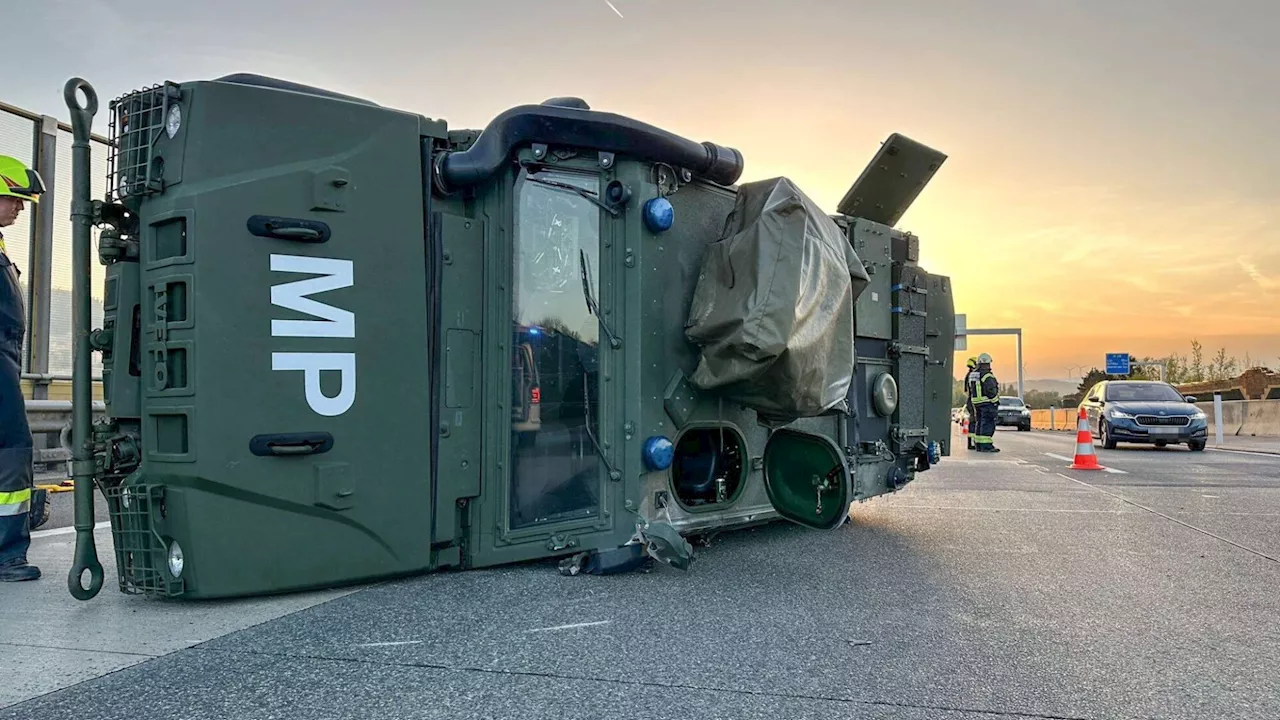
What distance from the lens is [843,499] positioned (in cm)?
443

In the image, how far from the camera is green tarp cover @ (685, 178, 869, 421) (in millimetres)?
4070

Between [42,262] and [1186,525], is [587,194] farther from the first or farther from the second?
[42,262]

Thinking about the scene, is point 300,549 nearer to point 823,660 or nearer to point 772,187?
point 823,660

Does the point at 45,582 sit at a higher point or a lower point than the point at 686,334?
lower

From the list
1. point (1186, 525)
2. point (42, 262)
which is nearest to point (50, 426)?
point (42, 262)

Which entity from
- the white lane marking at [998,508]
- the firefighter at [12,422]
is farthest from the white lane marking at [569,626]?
the white lane marking at [998,508]

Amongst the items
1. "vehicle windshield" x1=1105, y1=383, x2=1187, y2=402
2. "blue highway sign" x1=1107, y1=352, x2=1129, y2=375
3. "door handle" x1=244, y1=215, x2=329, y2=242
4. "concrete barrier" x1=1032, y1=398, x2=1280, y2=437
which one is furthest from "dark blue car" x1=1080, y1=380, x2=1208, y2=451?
"blue highway sign" x1=1107, y1=352, x2=1129, y2=375

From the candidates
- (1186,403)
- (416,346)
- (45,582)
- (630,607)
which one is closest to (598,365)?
(416,346)

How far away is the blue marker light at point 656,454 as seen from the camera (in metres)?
4.19

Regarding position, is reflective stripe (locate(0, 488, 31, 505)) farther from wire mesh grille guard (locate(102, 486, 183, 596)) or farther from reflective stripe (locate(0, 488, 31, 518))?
wire mesh grille guard (locate(102, 486, 183, 596))

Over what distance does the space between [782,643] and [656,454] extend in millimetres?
1311

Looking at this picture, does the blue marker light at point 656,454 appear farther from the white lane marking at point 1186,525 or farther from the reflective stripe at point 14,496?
the white lane marking at point 1186,525

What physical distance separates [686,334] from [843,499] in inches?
47.2

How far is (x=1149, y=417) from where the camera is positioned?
15320mm
